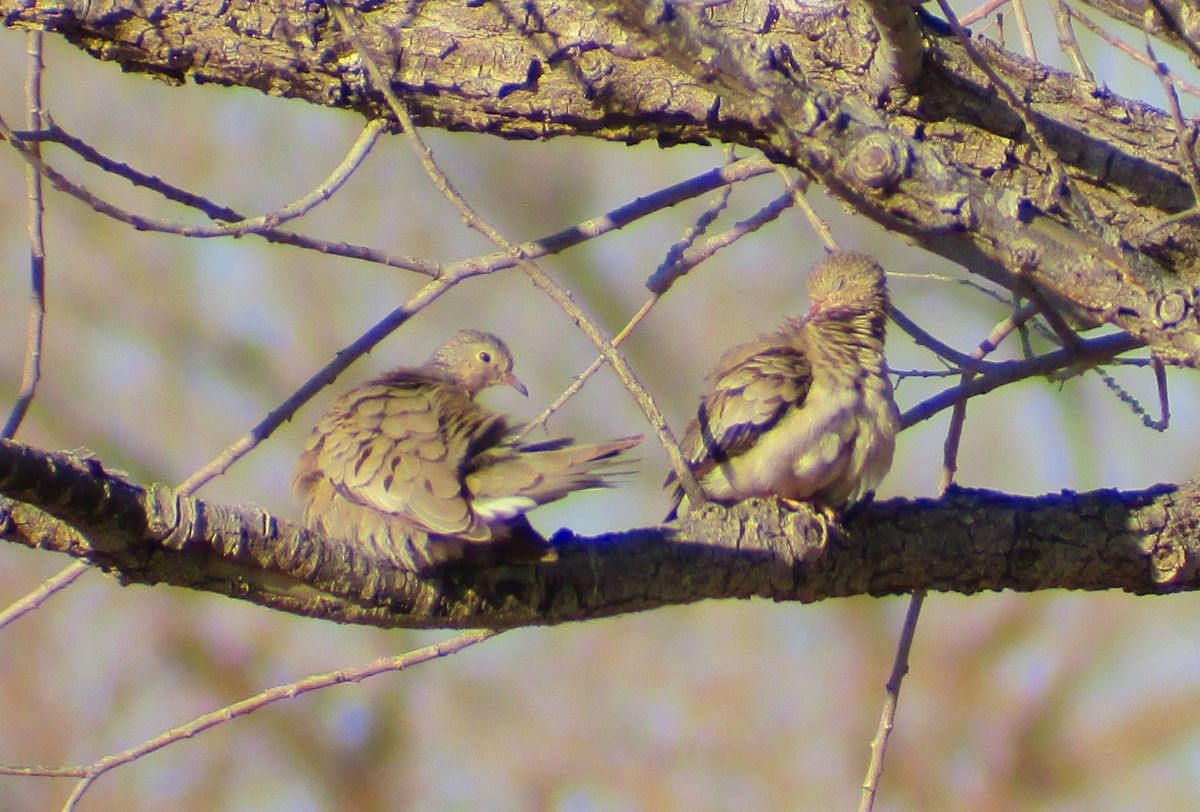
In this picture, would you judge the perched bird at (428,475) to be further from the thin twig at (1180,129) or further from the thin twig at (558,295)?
the thin twig at (1180,129)

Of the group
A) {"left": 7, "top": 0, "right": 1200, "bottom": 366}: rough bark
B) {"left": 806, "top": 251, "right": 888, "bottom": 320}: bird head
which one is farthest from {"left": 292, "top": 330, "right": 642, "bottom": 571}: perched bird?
{"left": 806, "top": 251, "right": 888, "bottom": 320}: bird head

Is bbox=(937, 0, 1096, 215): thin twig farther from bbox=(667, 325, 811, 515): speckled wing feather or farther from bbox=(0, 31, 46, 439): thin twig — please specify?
bbox=(0, 31, 46, 439): thin twig

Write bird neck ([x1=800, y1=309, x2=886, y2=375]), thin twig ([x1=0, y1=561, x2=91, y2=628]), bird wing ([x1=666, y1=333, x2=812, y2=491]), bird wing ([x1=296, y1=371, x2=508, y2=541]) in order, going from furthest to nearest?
bird neck ([x1=800, y1=309, x2=886, y2=375])
bird wing ([x1=666, y1=333, x2=812, y2=491])
bird wing ([x1=296, y1=371, x2=508, y2=541])
thin twig ([x1=0, y1=561, x2=91, y2=628])

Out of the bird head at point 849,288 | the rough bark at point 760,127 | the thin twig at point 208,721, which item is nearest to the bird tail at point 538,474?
the rough bark at point 760,127

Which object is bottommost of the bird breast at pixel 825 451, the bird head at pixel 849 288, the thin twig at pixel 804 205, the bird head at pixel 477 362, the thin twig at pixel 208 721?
the thin twig at pixel 208 721

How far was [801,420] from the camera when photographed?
419 cm

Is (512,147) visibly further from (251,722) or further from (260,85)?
(260,85)

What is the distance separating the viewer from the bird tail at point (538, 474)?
3000 mm

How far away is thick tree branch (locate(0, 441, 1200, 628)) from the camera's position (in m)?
2.53

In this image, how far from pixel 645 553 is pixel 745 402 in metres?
1.11

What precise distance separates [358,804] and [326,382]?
31.7 feet

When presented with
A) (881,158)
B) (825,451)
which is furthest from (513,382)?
(881,158)

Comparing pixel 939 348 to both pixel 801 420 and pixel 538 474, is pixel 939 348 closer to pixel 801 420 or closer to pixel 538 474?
pixel 801 420

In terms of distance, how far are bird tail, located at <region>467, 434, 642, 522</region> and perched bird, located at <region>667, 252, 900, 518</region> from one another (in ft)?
3.35
